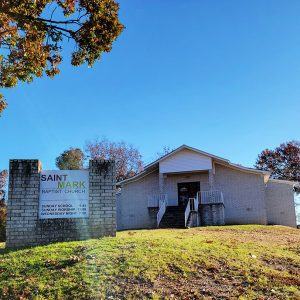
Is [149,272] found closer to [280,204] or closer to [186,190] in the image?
[186,190]

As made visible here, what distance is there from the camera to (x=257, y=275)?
26.6 ft

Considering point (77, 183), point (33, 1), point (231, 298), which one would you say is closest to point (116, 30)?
point (33, 1)

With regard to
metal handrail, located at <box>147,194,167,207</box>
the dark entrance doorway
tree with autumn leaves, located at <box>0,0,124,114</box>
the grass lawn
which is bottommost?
the grass lawn

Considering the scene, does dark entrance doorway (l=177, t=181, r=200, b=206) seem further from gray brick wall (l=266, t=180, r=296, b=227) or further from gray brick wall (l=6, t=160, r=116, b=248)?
→ gray brick wall (l=6, t=160, r=116, b=248)

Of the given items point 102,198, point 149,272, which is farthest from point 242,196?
point 149,272

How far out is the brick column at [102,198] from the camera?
12133mm

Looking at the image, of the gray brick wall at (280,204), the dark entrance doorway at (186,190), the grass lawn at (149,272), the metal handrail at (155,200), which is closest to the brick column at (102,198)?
the grass lawn at (149,272)

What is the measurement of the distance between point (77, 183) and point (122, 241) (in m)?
2.72

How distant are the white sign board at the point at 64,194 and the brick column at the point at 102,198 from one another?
217 millimetres

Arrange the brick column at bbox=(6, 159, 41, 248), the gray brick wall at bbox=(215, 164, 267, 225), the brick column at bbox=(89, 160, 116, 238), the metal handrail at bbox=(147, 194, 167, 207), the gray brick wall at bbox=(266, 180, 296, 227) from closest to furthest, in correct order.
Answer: the brick column at bbox=(6, 159, 41, 248)
the brick column at bbox=(89, 160, 116, 238)
the gray brick wall at bbox=(215, 164, 267, 225)
the metal handrail at bbox=(147, 194, 167, 207)
the gray brick wall at bbox=(266, 180, 296, 227)

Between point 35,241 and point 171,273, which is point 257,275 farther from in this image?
point 35,241

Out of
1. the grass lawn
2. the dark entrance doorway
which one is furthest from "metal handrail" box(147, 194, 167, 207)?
the grass lawn

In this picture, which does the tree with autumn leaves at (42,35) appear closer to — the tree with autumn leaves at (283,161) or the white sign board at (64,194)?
the white sign board at (64,194)

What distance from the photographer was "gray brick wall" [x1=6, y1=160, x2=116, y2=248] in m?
11.8
